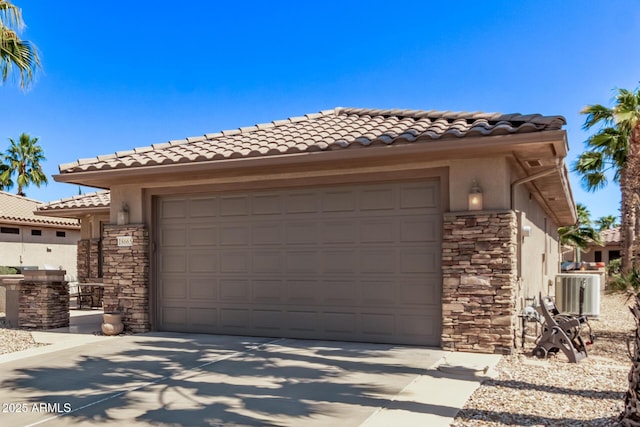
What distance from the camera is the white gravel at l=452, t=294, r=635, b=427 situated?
16.5ft

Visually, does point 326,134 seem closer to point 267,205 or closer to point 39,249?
point 267,205

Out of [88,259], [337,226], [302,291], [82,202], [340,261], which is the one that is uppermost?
[82,202]

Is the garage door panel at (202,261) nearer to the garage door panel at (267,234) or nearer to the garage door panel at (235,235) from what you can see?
the garage door panel at (235,235)

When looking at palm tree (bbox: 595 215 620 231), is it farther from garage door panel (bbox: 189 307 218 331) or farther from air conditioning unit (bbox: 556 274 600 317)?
garage door panel (bbox: 189 307 218 331)

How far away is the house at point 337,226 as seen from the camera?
8.50 metres

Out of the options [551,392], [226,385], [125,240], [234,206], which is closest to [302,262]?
[234,206]

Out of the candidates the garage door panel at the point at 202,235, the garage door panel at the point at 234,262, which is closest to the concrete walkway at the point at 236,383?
the garage door panel at the point at 234,262

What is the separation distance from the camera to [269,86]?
77.5 ft

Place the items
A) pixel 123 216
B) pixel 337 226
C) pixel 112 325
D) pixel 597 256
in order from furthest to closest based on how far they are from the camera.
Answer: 1. pixel 597 256
2. pixel 123 216
3. pixel 112 325
4. pixel 337 226

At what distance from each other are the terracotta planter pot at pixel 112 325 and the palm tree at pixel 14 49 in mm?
5542

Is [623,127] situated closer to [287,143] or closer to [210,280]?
[287,143]

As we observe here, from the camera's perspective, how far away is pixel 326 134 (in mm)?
10172

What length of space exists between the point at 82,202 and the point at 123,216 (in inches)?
303

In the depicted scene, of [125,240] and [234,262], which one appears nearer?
[234,262]
